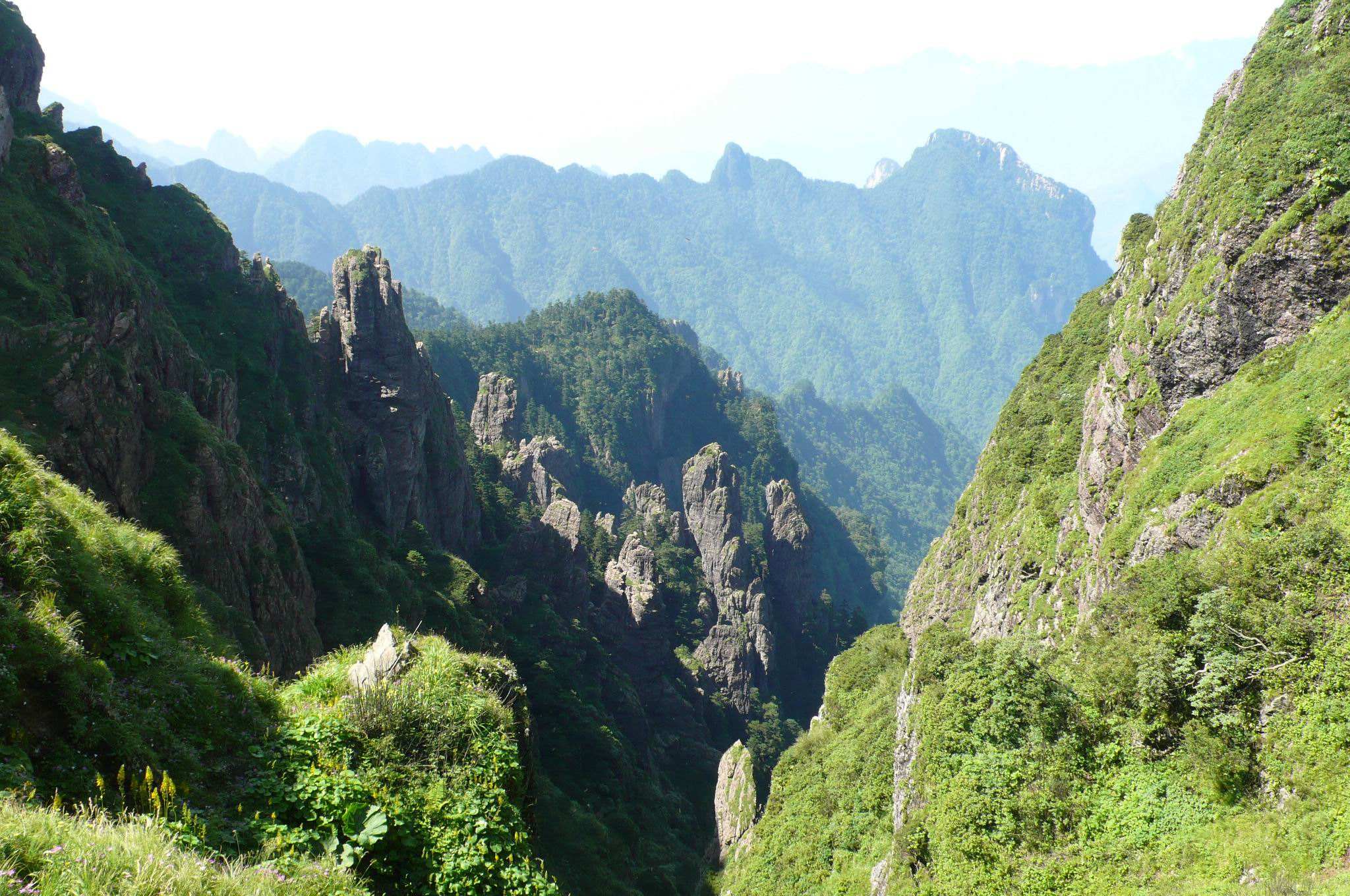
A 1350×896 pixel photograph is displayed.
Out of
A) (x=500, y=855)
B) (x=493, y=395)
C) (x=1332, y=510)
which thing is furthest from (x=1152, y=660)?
(x=493, y=395)

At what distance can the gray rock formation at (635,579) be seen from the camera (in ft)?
243

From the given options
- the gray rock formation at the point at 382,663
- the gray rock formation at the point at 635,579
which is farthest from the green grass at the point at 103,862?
the gray rock formation at the point at 635,579

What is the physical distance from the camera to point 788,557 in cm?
10156

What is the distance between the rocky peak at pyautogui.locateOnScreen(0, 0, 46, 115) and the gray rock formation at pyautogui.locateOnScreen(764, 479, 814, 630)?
8120 centimetres

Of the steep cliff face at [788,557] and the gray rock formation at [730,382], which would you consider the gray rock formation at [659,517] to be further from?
the gray rock formation at [730,382]

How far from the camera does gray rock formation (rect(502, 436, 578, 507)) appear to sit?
9419 centimetres

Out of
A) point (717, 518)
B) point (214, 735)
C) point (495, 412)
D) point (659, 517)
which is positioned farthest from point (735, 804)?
point (495, 412)

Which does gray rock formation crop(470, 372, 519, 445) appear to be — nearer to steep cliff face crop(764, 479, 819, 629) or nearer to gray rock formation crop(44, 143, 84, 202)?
steep cliff face crop(764, 479, 819, 629)

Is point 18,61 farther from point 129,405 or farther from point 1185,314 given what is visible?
point 1185,314

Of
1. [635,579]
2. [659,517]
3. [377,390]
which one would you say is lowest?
[635,579]

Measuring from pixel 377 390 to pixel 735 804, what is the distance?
128 ft

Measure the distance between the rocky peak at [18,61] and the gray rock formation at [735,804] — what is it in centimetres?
5565

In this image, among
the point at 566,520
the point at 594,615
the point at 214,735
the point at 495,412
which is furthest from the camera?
the point at 495,412

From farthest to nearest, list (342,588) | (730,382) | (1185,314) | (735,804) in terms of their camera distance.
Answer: (730,382)
(735,804)
(342,588)
(1185,314)
